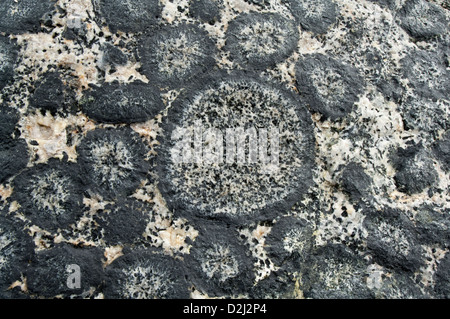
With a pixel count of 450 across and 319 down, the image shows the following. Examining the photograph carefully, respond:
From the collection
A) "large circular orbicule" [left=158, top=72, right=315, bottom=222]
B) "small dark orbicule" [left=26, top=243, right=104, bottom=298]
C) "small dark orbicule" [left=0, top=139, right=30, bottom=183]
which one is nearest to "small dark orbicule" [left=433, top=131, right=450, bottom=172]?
"large circular orbicule" [left=158, top=72, right=315, bottom=222]

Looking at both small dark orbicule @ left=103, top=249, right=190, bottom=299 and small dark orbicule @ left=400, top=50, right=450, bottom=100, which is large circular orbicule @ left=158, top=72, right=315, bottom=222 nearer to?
small dark orbicule @ left=103, top=249, right=190, bottom=299

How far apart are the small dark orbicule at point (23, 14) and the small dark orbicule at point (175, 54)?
0.29 meters

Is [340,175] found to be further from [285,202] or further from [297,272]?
[297,272]

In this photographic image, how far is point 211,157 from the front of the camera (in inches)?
51.8

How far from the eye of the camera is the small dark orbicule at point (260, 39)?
1394 mm

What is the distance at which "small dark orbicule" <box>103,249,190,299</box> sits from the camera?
4.00ft

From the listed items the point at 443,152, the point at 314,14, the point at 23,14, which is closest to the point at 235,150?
the point at 314,14

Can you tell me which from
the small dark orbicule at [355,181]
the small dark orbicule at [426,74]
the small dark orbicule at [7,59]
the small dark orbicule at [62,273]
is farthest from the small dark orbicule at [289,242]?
the small dark orbicule at [7,59]

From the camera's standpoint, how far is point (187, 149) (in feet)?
4.31

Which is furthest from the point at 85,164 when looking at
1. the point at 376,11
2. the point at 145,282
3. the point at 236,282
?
the point at 376,11

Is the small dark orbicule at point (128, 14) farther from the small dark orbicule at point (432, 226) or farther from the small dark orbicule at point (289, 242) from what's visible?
the small dark orbicule at point (432, 226)

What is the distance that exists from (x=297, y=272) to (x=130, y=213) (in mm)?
448

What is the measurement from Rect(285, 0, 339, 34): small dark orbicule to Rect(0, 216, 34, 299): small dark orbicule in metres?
0.95

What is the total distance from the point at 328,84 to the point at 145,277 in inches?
28.1
